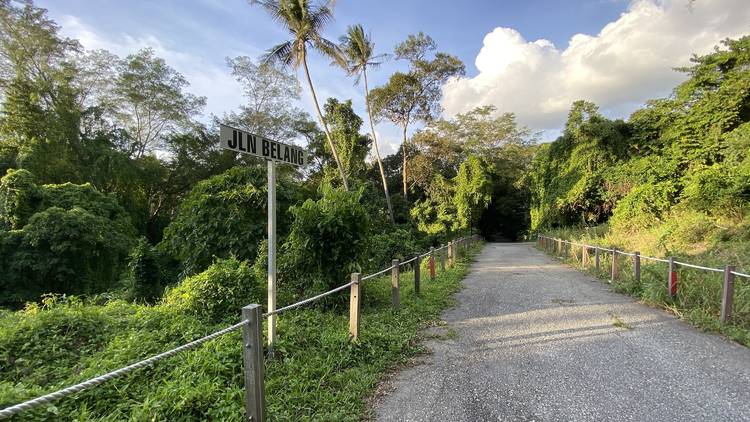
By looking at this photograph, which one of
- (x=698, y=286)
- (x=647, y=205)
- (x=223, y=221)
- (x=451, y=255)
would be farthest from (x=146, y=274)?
(x=647, y=205)

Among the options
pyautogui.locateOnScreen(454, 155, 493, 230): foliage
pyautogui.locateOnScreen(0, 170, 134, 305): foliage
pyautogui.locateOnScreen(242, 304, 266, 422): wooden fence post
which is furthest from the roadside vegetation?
pyautogui.locateOnScreen(0, 170, 134, 305): foliage

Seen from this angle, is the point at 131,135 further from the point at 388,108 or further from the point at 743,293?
the point at 743,293

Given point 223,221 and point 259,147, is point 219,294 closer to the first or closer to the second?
point 259,147

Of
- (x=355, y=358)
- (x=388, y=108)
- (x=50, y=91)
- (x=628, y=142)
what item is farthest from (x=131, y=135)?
(x=628, y=142)

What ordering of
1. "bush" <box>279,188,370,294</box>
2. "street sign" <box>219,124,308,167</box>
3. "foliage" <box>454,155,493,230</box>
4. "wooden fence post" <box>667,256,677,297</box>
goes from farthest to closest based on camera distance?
"foliage" <box>454,155,493,230</box>, "wooden fence post" <box>667,256,677,297</box>, "bush" <box>279,188,370,294</box>, "street sign" <box>219,124,308,167</box>

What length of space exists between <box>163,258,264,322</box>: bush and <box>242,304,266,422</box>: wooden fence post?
2.55 metres

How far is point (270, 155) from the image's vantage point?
143 inches

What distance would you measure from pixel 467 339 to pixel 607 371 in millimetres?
1583

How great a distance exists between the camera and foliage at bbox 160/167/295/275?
932 centimetres

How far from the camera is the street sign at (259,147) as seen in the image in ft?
10.4

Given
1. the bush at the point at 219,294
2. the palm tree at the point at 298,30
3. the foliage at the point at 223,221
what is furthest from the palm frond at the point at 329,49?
the bush at the point at 219,294

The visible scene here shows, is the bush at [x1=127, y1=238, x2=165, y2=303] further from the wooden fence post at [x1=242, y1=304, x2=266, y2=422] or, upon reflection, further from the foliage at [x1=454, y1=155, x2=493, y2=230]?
the foliage at [x1=454, y1=155, x2=493, y2=230]

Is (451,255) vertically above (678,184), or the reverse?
(678,184)

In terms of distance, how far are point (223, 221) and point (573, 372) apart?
8.55 m
